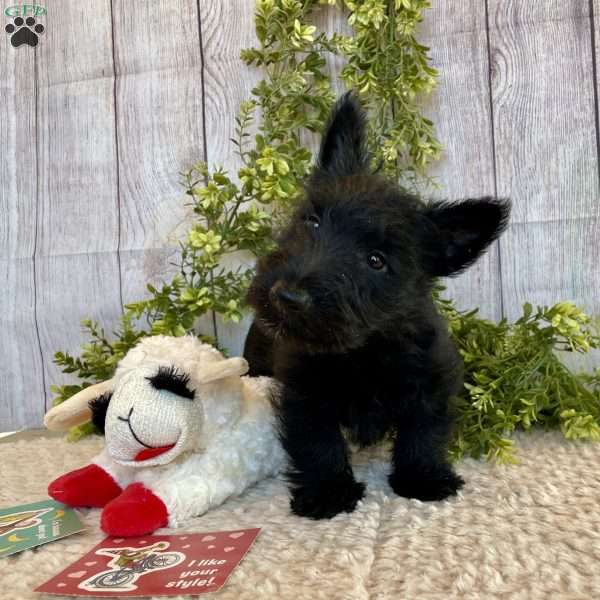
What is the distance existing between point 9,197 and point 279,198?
1.36 meters

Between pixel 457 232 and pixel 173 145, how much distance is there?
1.47m

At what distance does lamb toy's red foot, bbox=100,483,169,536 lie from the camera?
4.01 ft

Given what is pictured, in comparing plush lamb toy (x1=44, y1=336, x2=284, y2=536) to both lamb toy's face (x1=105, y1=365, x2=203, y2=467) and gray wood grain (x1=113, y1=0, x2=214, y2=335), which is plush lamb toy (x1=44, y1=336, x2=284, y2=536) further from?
gray wood grain (x1=113, y1=0, x2=214, y2=335)

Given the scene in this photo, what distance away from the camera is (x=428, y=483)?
1.40 meters

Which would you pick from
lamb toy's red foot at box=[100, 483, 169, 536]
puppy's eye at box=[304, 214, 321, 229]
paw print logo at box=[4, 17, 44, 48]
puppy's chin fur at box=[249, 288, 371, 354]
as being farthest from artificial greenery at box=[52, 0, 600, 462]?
paw print logo at box=[4, 17, 44, 48]

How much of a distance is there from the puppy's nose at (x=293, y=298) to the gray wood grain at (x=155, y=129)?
129 centimetres

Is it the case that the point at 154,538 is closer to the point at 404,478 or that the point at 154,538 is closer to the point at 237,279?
the point at 404,478

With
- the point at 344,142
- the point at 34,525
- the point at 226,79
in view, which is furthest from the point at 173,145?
the point at 34,525

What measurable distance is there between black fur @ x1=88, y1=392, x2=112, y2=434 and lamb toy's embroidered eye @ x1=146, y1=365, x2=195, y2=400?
16cm

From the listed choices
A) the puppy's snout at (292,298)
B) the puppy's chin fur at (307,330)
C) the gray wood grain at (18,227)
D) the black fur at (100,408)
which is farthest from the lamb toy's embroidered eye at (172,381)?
the gray wood grain at (18,227)

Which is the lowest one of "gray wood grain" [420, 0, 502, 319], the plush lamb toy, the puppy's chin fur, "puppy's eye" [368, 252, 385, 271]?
the plush lamb toy

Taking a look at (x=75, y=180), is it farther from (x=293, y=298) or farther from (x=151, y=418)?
(x=293, y=298)

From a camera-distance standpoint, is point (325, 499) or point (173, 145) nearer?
point (325, 499)

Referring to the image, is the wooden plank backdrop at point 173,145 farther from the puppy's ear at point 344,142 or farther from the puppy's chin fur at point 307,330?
the puppy's chin fur at point 307,330
